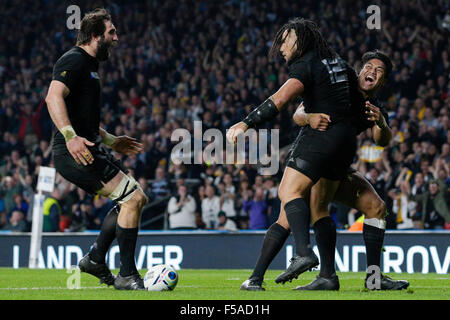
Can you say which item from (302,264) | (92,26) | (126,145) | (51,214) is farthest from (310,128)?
(51,214)

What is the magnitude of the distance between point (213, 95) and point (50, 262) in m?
6.89

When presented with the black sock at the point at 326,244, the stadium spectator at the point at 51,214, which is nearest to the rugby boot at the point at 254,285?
the black sock at the point at 326,244

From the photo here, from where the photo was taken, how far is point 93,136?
Result: 717 cm

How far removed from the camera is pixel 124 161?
18953mm

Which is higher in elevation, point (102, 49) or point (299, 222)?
point (102, 49)

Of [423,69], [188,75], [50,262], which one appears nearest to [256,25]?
[188,75]

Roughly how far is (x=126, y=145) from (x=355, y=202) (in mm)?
2113

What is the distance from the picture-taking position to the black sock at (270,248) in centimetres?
687

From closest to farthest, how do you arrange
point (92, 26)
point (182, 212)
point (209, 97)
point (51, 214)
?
1. point (92, 26)
2. point (182, 212)
3. point (51, 214)
4. point (209, 97)

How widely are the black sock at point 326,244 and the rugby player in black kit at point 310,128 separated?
0.30 m

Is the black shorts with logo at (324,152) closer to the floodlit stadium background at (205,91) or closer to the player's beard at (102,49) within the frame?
the player's beard at (102,49)

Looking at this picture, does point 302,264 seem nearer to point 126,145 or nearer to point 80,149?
point 80,149
